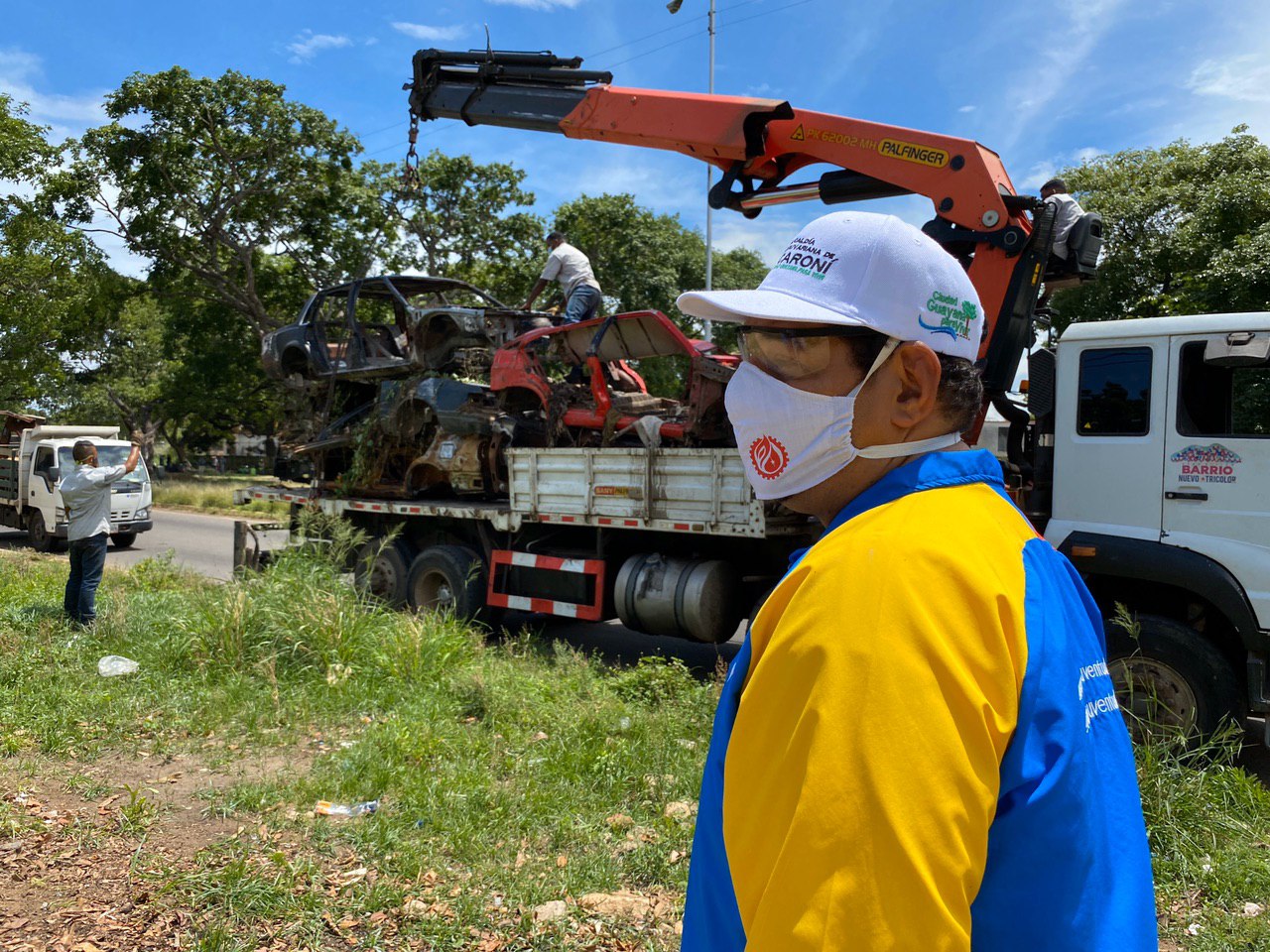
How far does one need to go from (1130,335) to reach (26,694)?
7087 mm

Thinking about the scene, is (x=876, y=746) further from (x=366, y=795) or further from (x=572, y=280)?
(x=572, y=280)

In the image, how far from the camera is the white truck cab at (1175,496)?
4906mm

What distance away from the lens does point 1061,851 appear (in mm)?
1009

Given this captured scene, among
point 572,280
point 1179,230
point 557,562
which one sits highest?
point 1179,230

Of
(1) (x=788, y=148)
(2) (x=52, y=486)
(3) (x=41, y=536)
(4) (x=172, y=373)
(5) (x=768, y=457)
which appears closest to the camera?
(5) (x=768, y=457)

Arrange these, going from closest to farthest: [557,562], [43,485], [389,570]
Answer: [557,562] < [389,570] < [43,485]

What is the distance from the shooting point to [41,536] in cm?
1566

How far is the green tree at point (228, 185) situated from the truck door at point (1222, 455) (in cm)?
2197

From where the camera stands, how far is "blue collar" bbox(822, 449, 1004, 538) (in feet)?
3.84

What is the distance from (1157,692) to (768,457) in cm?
486

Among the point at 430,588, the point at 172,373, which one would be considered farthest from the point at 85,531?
the point at 172,373

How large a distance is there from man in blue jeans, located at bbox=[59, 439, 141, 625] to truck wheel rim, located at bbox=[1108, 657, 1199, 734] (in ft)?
25.5

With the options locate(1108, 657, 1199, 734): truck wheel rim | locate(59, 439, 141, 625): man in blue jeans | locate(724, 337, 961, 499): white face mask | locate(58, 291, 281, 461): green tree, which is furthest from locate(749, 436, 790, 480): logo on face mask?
locate(58, 291, 281, 461): green tree

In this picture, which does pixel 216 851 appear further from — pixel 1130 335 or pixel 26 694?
pixel 1130 335
